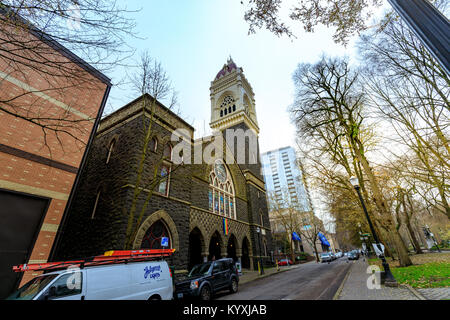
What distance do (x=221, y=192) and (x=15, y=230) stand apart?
1578cm

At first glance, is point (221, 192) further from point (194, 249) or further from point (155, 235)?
point (155, 235)

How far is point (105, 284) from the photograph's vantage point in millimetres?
5727

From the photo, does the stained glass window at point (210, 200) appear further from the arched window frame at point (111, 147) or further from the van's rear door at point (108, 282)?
the van's rear door at point (108, 282)

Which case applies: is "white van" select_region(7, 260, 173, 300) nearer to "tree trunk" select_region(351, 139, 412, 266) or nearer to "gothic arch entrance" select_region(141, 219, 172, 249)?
"gothic arch entrance" select_region(141, 219, 172, 249)

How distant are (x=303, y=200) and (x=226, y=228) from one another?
23.6 meters

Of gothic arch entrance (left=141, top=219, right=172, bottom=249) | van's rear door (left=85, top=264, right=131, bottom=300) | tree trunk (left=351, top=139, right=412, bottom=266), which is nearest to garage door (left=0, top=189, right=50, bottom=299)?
gothic arch entrance (left=141, top=219, right=172, bottom=249)

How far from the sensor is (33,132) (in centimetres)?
953

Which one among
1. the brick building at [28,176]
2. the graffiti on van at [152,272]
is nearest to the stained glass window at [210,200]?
the brick building at [28,176]

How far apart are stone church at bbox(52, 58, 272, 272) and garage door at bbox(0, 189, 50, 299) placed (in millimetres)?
1221

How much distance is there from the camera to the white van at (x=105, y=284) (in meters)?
4.90

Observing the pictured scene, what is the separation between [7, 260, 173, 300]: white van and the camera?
490 centimetres

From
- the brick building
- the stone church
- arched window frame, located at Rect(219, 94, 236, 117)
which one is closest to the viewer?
→ the brick building
